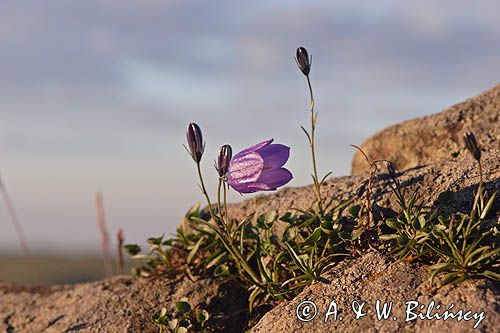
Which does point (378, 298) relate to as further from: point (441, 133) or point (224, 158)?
point (441, 133)

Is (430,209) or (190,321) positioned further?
(190,321)

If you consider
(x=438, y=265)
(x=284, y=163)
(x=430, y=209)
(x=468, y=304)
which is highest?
(x=284, y=163)

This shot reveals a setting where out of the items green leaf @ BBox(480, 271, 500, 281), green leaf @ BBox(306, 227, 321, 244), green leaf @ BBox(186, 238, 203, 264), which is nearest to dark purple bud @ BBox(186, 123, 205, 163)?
green leaf @ BBox(306, 227, 321, 244)

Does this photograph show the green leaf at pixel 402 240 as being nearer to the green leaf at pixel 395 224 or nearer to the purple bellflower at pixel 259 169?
the green leaf at pixel 395 224

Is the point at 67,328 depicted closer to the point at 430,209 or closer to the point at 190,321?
the point at 190,321

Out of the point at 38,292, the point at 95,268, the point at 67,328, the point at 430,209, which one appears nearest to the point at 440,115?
the point at 430,209

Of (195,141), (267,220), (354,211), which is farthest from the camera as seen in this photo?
(267,220)

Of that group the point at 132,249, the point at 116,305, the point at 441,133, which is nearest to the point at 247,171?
the point at 116,305
